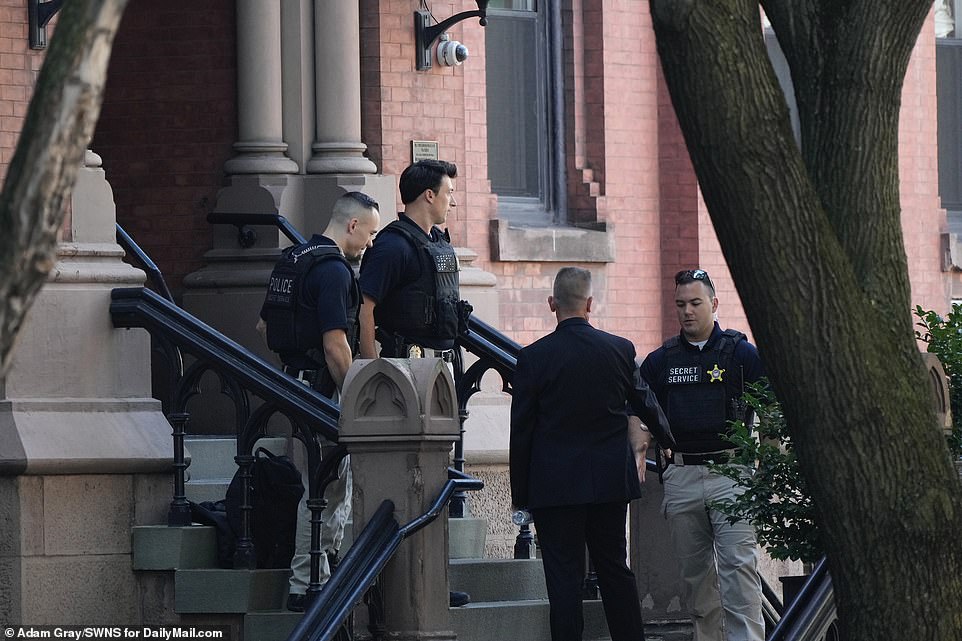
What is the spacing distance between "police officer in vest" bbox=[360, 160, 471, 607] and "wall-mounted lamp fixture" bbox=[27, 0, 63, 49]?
1887 mm

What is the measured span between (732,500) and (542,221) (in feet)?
16.4

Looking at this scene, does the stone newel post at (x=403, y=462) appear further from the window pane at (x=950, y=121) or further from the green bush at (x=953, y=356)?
the window pane at (x=950, y=121)

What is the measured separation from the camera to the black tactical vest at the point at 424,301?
9422mm

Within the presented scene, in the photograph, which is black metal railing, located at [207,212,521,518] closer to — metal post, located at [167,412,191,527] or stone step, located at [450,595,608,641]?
stone step, located at [450,595,608,641]

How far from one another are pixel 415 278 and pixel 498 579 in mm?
1659

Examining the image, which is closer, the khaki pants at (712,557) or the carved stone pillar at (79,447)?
the carved stone pillar at (79,447)

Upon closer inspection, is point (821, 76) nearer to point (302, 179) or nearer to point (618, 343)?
point (618, 343)

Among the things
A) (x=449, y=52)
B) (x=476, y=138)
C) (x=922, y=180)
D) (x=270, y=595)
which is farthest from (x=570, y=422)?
(x=922, y=180)

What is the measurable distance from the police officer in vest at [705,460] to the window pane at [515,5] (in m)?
4.63

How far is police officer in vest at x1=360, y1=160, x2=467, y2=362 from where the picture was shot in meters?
9.32

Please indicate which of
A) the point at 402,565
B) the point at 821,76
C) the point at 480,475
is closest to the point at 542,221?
the point at 480,475

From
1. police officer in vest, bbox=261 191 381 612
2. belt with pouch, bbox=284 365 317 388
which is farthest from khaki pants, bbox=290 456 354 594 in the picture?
belt with pouch, bbox=284 365 317 388

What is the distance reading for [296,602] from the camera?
9.06 meters

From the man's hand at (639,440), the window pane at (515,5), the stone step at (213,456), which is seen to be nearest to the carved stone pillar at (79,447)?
the stone step at (213,456)
